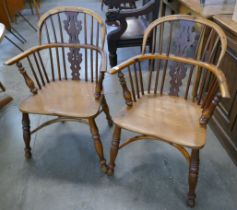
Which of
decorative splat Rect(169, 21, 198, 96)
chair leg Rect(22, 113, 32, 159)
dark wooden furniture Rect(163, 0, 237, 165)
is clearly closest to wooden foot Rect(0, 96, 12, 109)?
chair leg Rect(22, 113, 32, 159)

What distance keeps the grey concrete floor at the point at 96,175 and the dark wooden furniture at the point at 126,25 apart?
3.08 ft

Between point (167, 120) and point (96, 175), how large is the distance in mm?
598

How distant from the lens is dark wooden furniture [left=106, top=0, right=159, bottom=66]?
2188 mm

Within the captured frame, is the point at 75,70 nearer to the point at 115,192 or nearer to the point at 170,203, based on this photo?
the point at 115,192

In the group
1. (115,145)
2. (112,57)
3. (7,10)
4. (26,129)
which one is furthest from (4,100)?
(7,10)

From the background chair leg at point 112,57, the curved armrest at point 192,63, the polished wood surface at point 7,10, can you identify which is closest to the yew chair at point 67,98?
the curved armrest at point 192,63

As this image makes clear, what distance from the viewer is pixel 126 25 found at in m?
2.30

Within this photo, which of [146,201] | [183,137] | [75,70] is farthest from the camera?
[75,70]

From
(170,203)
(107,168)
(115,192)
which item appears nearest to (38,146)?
(107,168)

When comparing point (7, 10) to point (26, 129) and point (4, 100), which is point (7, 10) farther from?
point (26, 129)

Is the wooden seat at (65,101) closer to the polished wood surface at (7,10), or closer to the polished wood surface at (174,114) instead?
the polished wood surface at (174,114)

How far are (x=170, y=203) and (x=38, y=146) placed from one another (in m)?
1.00

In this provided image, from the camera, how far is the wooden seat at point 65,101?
4.45ft

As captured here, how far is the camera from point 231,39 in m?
1.41
